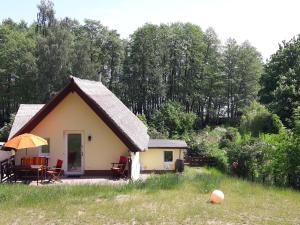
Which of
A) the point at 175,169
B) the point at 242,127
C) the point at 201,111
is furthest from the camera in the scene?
the point at 201,111

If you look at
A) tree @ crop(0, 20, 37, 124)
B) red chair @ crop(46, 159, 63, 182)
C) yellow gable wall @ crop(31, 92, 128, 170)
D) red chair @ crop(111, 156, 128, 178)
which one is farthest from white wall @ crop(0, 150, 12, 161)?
tree @ crop(0, 20, 37, 124)

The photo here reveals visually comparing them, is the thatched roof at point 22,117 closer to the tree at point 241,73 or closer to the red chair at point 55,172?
the red chair at point 55,172

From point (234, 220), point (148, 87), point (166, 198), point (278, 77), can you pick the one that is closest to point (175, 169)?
point (166, 198)

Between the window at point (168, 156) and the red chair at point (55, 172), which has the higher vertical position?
the window at point (168, 156)

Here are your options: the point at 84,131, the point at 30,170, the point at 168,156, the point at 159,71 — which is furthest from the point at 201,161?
the point at 159,71

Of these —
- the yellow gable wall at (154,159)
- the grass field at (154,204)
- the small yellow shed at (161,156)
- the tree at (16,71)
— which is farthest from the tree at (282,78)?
the tree at (16,71)

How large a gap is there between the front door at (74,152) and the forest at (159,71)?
18232 mm

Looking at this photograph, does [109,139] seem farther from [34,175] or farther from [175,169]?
[175,169]

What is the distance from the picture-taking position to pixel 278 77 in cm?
4578

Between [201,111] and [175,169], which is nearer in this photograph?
[175,169]

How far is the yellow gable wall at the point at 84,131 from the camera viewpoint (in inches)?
863

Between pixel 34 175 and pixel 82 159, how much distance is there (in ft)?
9.38

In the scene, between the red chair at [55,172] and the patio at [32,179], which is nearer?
the patio at [32,179]

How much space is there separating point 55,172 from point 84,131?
291 centimetres
